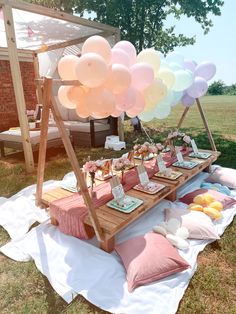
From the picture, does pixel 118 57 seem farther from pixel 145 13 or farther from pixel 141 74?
pixel 145 13

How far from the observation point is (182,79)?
297 cm

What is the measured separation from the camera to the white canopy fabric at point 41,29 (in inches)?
179

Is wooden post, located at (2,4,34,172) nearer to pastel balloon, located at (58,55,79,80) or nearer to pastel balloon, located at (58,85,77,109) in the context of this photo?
pastel balloon, located at (58,85,77,109)

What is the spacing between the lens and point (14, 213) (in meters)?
2.91

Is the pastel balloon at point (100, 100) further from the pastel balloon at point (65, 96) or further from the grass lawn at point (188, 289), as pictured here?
the grass lawn at point (188, 289)

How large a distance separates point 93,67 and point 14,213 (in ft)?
6.64

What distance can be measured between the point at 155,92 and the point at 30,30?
12.2ft

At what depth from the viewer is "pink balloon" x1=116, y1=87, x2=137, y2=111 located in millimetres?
2344

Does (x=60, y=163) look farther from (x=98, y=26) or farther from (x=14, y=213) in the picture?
(x=98, y=26)

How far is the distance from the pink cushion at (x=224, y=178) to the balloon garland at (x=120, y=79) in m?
1.22

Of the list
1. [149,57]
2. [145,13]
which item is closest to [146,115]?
[149,57]

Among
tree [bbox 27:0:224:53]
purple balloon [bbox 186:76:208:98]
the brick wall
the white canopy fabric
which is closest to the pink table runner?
purple balloon [bbox 186:76:208:98]

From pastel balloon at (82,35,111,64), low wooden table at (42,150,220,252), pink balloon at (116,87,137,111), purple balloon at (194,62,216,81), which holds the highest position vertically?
pastel balloon at (82,35,111,64)

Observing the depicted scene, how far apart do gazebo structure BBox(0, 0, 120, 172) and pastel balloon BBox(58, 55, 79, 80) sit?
1363mm
